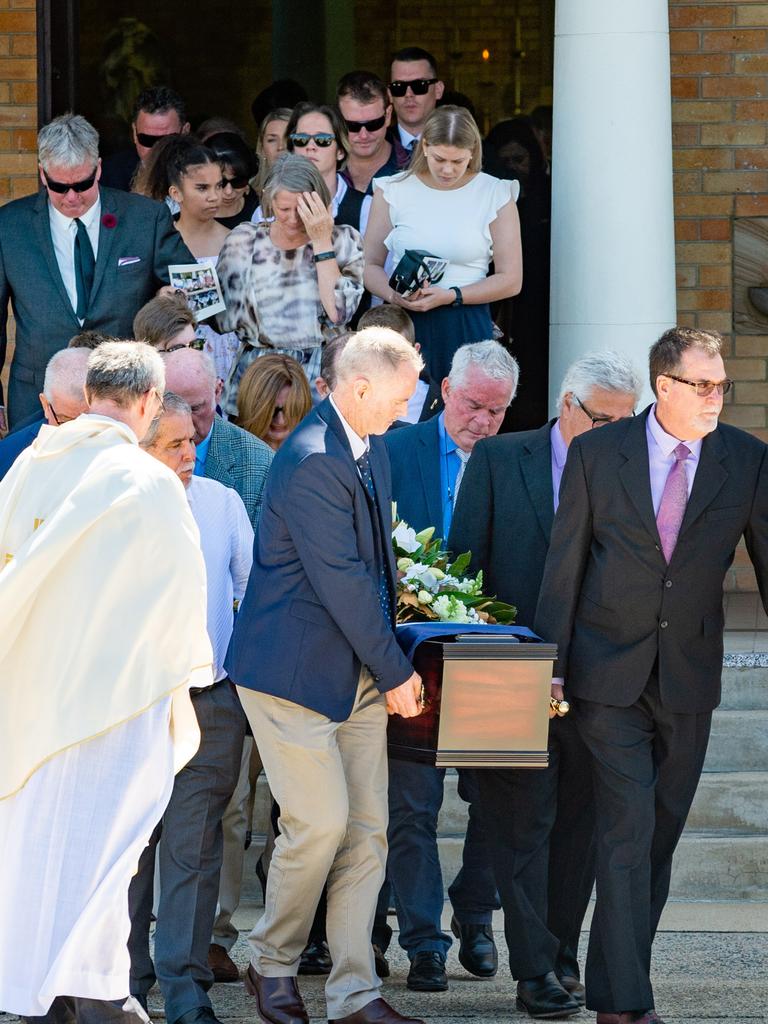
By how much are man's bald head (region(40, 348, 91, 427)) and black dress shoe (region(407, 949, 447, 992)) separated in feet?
6.91

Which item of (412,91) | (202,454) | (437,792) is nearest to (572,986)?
(437,792)

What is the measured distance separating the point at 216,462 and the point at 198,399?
0.73 ft

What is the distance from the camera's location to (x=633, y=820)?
5520 millimetres

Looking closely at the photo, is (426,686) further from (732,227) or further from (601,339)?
(732,227)

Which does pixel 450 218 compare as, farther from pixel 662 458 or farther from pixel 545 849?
pixel 545 849

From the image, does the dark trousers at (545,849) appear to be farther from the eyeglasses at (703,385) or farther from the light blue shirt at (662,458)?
the eyeglasses at (703,385)

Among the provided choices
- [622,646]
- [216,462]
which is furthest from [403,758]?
[216,462]

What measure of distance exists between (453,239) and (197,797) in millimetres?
3457

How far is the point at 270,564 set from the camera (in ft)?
17.7

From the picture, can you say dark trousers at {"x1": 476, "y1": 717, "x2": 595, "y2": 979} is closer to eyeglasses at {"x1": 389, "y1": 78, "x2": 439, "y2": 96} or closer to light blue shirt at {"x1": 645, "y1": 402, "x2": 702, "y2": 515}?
light blue shirt at {"x1": 645, "y1": 402, "x2": 702, "y2": 515}

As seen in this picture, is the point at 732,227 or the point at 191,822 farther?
the point at 732,227

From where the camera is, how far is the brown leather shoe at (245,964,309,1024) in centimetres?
548

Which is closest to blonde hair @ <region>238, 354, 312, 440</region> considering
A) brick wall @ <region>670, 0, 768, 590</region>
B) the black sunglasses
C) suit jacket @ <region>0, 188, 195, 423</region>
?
suit jacket @ <region>0, 188, 195, 423</region>

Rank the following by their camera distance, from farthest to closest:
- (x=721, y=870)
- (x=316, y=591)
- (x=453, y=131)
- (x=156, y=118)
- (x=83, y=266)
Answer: (x=156, y=118) < (x=453, y=131) < (x=83, y=266) < (x=721, y=870) < (x=316, y=591)
